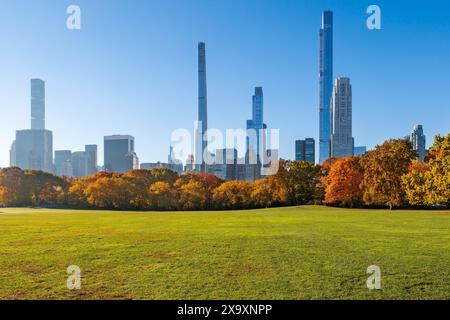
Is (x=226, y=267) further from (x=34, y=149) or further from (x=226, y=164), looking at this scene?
(x=34, y=149)

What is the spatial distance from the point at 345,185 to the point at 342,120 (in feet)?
434

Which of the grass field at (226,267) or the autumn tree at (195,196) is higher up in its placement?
the grass field at (226,267)

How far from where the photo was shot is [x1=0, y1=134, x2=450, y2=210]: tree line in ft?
195

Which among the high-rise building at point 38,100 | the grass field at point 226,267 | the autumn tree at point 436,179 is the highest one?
the high-rise building at point 38,100

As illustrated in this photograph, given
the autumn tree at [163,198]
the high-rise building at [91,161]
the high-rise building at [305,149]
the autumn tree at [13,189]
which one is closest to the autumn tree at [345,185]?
the autumn tree at [163,198]

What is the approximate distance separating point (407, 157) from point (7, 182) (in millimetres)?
87221

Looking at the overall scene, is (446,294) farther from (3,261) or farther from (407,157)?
(407,157)

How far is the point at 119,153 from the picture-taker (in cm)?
11544

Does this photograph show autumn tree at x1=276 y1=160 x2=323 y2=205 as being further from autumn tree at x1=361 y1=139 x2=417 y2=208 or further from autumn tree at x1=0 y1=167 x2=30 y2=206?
autumn tree at x1=0 y1=167 x2=30 y2=206

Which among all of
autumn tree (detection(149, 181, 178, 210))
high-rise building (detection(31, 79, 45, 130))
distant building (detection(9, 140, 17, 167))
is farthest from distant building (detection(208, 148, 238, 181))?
distant building (detection(9, 140, 17, 167))

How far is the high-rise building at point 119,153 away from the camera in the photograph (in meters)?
108

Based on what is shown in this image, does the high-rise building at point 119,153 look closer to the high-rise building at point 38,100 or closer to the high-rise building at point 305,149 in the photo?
the high-rise building at point 38,100

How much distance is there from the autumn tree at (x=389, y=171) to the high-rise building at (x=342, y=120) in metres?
119
